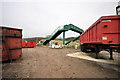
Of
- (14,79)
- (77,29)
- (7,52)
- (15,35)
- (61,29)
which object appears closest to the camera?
(14,79)

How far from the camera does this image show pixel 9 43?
4.54 metres

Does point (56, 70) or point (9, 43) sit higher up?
point (9, 43)

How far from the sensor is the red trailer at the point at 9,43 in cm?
424

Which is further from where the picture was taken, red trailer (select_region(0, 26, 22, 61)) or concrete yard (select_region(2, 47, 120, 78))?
red trailer (select_region(0, 26, 22, 61))

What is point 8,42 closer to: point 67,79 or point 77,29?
point 67,79

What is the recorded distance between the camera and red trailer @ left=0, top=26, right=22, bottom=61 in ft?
13.9

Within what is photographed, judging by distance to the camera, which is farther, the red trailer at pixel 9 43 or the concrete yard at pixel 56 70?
the red trailer at pixel 9 43

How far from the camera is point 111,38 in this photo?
3211mm

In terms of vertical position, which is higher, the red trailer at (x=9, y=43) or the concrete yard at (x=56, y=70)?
the red trailer at (x=9, y=43)

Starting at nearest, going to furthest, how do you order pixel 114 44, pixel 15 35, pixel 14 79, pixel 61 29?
pixel 14 79 < pixel 114 44 < pixel 15 35 < pixel 61 29

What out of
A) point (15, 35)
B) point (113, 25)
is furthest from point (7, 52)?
point (113, 25)

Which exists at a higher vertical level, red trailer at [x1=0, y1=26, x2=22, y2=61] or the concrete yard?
red trailer at [x1=0, y1=26, x2=22, y2=61]

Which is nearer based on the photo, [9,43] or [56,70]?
[56,70]

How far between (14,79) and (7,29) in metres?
3.18
